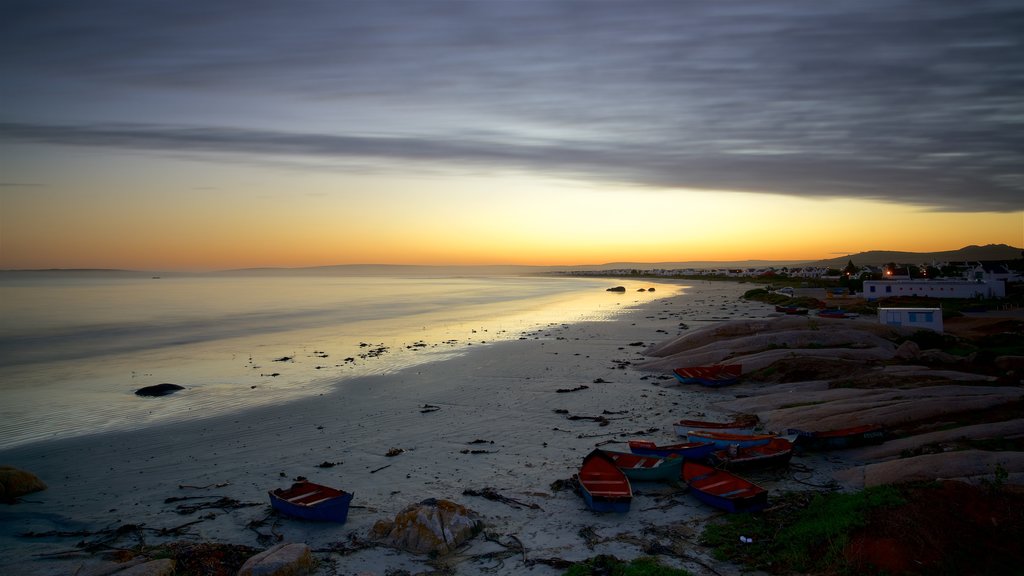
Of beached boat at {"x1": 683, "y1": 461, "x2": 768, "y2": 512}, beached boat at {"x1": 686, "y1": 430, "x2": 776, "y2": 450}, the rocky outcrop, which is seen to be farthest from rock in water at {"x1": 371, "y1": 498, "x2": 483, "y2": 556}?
the rocky outcrop

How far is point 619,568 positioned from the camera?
11.4 metres

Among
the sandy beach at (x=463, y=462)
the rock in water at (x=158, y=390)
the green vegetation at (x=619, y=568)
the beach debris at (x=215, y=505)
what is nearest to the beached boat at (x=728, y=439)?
the sandy beach at (x=463, y=462)

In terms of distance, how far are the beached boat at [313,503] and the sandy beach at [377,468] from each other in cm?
25

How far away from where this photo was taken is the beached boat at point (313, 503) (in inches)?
552

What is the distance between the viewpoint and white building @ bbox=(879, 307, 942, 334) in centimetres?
4181

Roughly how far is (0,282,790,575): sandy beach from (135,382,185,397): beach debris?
736 cm

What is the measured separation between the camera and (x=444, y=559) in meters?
12.4

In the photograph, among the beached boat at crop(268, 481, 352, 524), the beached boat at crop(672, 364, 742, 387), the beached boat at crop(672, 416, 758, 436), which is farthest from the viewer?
the beached boat at crop(672, 364, 742, 387)

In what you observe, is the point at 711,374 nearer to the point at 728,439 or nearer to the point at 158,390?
the point at 728,439

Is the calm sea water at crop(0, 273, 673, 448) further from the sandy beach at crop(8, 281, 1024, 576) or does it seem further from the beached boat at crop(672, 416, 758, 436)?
the beached boat at crop(672, 416, 758, 436)

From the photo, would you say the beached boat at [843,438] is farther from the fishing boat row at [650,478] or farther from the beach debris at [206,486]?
the beach debris at [206,486]

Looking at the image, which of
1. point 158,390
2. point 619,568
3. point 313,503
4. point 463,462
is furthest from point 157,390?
point 619,568

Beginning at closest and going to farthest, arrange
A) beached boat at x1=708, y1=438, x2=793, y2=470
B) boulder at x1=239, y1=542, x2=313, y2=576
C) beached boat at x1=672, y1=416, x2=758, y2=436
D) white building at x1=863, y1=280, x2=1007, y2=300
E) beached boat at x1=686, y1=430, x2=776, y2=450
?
boulder at x1=239, y1=542, x2=313, y2=576, beached boat at x1=708, y1=438, x2=793, y2=470, beached boat at x1=686, y1=430, x2=776, y2=450, beached boat at x1=672, y1=416, x2=758, y2=436, white building at x1=863, y1=280, x2=1007, y2=300

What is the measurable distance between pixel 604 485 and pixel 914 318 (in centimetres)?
3900
